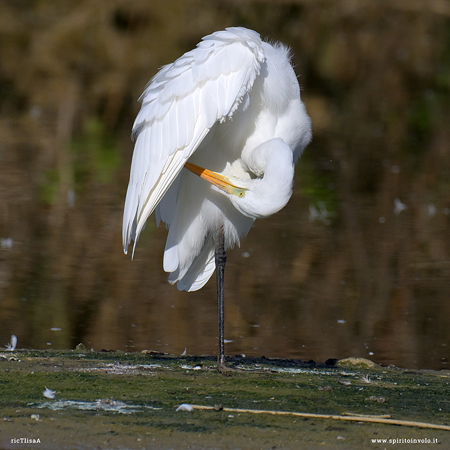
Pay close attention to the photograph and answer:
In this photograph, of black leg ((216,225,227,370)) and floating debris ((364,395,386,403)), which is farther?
black leg ((216,225,227,370))

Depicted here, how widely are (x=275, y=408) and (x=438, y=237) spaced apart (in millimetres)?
6144

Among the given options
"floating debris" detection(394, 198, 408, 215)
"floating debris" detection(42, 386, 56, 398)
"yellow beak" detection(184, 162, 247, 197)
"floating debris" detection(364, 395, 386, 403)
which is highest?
"floating debris" detection(394, 198, 408, 215)

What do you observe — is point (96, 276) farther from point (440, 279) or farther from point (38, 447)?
point (38, 447)

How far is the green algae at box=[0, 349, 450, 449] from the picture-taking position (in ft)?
12.9

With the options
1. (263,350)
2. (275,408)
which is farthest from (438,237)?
(275,408)

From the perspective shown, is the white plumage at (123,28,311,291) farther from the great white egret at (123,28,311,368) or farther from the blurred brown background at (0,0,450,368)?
the blurred brown background at (0,0,450,368)

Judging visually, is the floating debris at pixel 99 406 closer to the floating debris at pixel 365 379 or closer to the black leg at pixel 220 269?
the black leg at pixel 220 269

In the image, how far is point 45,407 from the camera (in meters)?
4.20

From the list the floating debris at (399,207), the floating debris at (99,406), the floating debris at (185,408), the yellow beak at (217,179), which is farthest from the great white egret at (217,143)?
the floating debris at (399,207)

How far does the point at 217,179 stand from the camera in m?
5.15

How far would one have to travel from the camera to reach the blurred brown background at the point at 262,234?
7262mm

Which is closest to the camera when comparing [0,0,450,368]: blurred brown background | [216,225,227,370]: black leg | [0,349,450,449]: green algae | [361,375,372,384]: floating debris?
[0,349,450,449]: green algae

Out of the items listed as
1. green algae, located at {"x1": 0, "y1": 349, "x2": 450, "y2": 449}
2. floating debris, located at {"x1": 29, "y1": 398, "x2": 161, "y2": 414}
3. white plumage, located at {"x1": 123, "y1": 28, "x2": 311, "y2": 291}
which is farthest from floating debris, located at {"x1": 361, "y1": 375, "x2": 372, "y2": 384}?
floating debris, located at {"x1": 29, "y1": 398, "x2": 161, "y2": 414}

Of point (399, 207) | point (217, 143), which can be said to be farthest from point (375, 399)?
point (399, 207)
